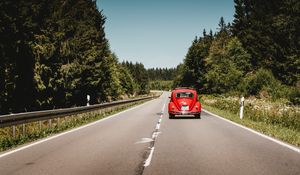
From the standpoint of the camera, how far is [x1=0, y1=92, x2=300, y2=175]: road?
242 inches

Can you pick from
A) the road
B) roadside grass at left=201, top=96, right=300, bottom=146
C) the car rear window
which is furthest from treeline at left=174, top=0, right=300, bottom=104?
the road

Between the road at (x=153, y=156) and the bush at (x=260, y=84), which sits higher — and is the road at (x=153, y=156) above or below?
below

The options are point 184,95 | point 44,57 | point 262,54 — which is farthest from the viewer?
point 262,54

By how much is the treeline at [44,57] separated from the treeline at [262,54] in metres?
18.7

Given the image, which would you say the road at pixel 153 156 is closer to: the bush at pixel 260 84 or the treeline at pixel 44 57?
the treeline at pixel 44 57

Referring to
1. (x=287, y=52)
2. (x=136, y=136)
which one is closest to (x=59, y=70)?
(x=136, y=136)

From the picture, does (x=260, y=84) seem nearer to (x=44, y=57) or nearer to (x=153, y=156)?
(x=44, y=57)

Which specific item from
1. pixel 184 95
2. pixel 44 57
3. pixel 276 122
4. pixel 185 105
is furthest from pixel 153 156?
pixel 44 57

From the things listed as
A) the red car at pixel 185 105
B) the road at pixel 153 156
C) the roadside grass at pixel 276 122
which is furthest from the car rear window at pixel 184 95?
the road at pixel 153 156

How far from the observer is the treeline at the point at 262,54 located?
3891 centimetres

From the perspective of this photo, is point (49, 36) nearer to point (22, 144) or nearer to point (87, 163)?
point (22, 144)

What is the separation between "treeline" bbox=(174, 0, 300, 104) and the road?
20.6m

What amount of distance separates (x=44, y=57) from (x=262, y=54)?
3987cm

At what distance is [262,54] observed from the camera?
5600 cm
